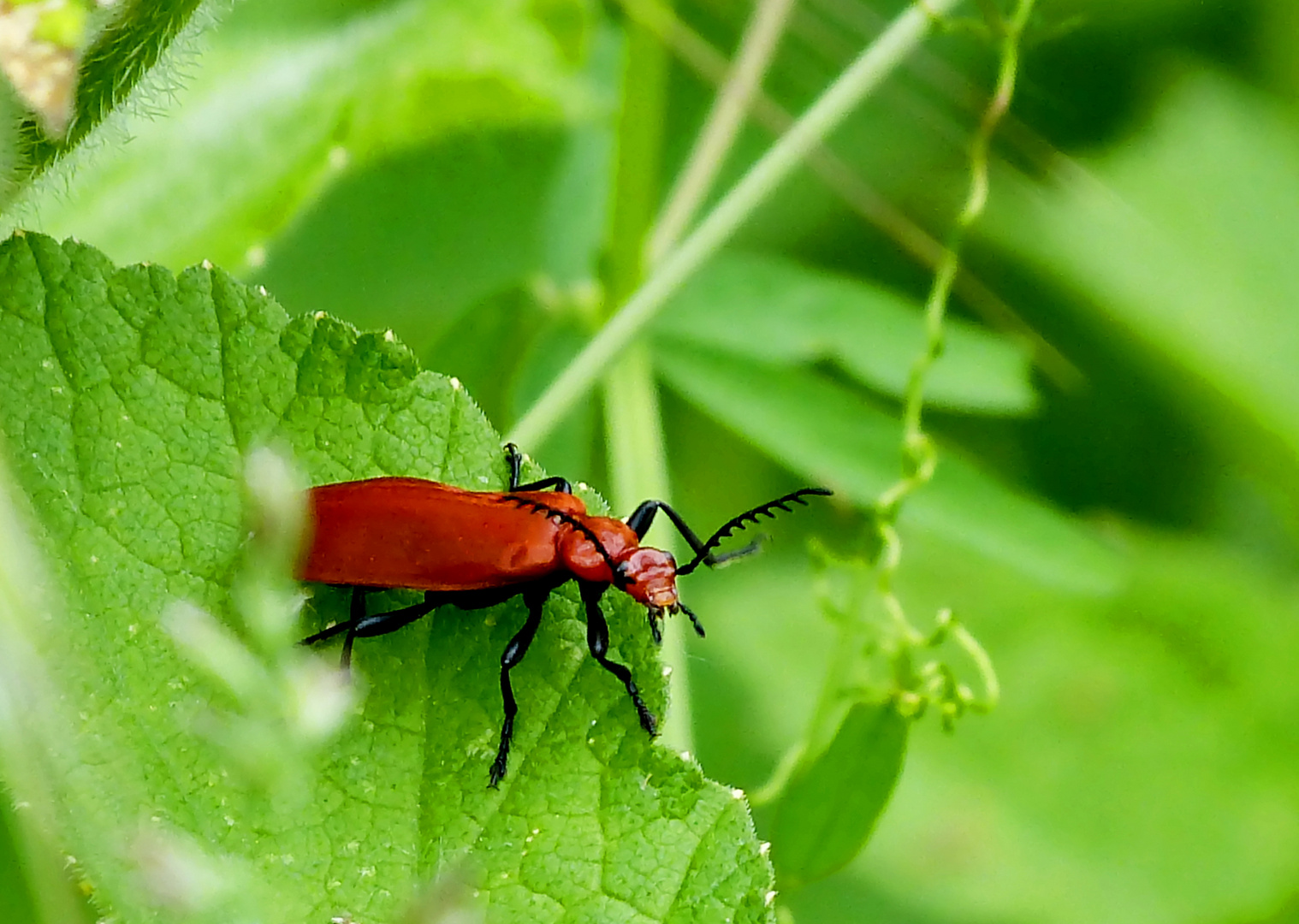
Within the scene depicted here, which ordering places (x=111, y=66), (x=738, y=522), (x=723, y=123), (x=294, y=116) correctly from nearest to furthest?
(x=111, y=66) < (x=738, y=522) < (x=294, y=116) < (x=723, y=123)

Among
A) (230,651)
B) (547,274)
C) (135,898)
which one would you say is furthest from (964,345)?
(230,651)

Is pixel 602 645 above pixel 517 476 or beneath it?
beneath

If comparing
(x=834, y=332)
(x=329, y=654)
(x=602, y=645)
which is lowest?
(x=329, y=654)

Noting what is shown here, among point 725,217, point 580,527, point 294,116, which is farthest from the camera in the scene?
point 725,217

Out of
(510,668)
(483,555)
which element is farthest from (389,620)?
(483,555)

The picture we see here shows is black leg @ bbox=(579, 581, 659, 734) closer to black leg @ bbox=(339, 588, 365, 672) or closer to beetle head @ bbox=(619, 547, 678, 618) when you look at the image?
beetle head @ bbox=(619, 547, 678, 618)

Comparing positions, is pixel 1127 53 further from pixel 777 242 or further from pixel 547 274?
pixel 547 274

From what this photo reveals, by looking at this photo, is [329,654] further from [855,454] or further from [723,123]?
[723,123]
